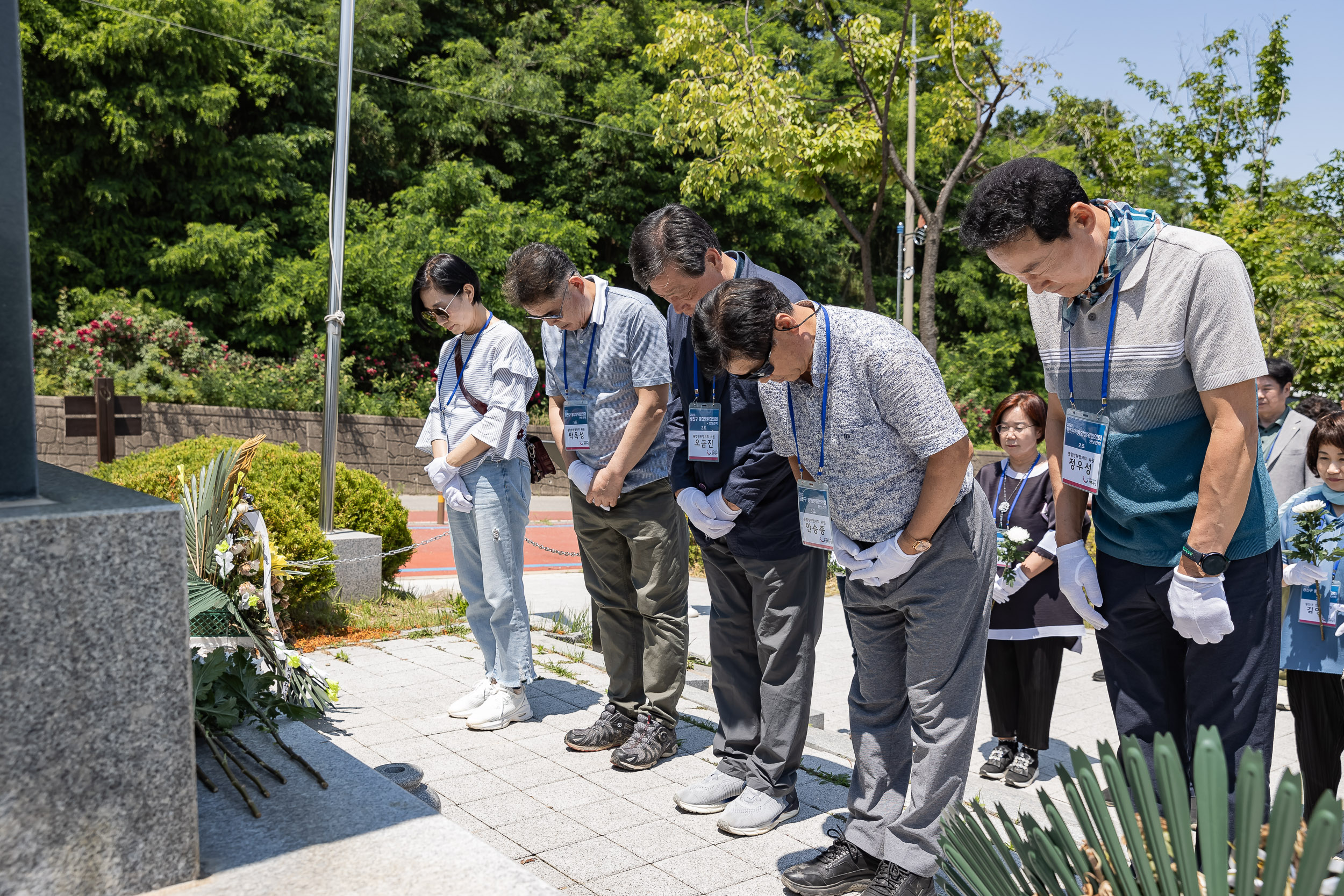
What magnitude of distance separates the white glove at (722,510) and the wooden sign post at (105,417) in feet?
22.2

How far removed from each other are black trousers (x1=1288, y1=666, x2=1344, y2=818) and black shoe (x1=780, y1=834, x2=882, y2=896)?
169cm

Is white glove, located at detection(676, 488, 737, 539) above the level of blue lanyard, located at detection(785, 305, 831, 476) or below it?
below

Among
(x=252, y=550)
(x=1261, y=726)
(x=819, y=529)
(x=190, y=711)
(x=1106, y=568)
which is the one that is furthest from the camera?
(x=252, y=550)

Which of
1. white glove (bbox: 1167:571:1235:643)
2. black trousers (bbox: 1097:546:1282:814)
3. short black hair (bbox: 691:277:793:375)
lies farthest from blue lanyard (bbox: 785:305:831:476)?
white glove (bbox: 1167:571:1235:643)

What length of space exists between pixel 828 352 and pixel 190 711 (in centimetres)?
179

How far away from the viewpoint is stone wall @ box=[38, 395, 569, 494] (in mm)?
14938

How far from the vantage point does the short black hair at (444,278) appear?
14.5 feet

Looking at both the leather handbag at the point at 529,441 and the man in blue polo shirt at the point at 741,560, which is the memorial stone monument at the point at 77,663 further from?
the leather handbag at the point at 529,441

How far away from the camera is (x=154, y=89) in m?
18.2

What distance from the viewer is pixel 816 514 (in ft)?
9.43

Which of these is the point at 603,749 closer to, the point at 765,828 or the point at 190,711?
the point at 765,828

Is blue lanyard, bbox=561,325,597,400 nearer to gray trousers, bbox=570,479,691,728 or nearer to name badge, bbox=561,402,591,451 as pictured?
name badge, bbox=561,402,591,451

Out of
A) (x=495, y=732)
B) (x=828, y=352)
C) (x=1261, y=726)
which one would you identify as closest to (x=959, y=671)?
(x=1261, y=726)

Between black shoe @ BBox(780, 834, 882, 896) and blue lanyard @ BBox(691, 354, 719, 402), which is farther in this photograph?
blue lanyard @ BBox(691, 354, 719, 402)
